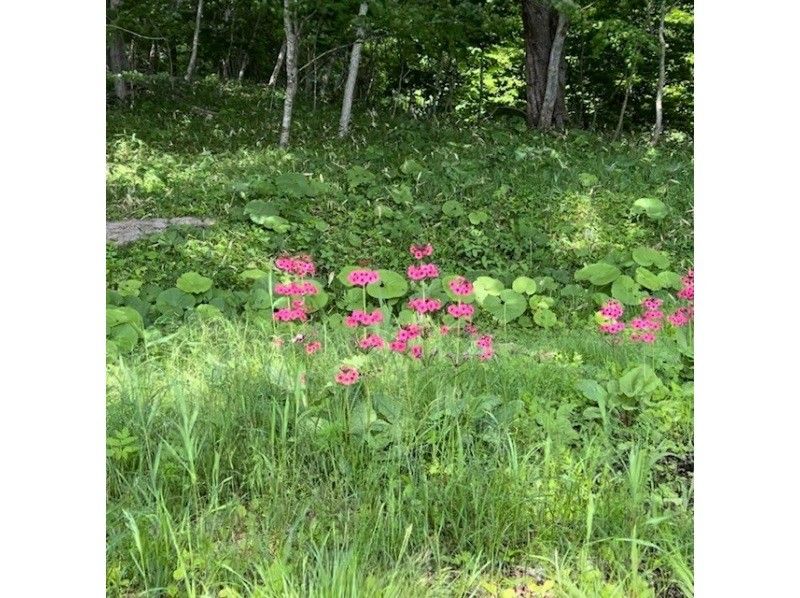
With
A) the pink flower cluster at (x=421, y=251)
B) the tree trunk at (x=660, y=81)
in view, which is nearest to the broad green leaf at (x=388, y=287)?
the pink flower cluster at (x=421, y=251)

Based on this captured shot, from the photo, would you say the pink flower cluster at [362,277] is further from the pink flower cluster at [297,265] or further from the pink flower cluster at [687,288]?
the pink flower cluster at [687,288]

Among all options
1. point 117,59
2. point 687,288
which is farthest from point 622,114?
point 117,59

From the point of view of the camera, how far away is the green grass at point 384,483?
1.50m

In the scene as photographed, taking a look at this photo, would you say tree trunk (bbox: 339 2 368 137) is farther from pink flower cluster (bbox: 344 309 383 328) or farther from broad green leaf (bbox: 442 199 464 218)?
pink flower cluster (bbox: 344 309 383 328)

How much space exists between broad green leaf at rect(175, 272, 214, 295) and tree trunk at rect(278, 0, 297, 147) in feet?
3.32

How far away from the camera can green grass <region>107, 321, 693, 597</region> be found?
1.50 m

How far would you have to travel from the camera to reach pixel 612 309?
97.3 inches

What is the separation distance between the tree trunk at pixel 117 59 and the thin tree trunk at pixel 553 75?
1.89 metres

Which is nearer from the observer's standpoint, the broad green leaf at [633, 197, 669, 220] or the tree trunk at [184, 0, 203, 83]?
the broad green leaf at [633, 197, 669, 220]

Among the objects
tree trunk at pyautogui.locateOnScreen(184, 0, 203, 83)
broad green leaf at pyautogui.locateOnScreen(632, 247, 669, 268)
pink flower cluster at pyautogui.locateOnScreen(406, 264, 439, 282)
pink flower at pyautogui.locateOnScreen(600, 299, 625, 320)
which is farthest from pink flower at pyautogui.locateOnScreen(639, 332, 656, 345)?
tree trunk at pyautogui.locateOnScreen(184, 0, 203, 83)

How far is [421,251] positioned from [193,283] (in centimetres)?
76

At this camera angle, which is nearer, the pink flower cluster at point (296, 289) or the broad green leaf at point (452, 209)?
the pink flower cluster at point (296, 289)

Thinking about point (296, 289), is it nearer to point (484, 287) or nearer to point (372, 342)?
point (372, 342)

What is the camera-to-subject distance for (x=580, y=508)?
1633 mm
